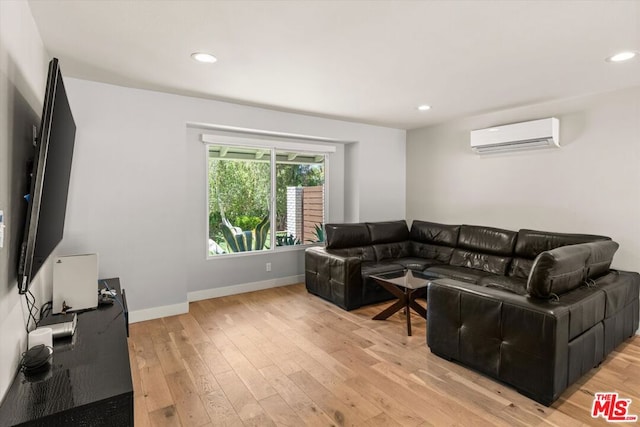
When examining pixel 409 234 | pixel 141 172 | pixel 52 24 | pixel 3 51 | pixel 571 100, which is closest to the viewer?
pixel 3 51

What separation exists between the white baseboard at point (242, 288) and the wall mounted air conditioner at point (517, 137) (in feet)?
10.3

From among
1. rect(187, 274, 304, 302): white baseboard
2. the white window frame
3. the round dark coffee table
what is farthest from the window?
the round dark coffee table

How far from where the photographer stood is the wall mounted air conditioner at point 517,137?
3789mm

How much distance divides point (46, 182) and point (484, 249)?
429 centimetres

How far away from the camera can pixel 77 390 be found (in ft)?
4.32

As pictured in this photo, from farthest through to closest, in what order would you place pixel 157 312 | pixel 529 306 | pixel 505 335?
pixel 157 312 < pixel 505 335 < pixel 529 306

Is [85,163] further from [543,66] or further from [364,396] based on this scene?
[543,66]

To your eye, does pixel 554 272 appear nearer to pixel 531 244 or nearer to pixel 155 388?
pixel 531 244

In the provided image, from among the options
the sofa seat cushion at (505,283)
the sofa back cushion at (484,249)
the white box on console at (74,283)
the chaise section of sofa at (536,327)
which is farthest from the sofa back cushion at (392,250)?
the white box on console at (74,283)

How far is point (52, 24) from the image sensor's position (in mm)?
2176

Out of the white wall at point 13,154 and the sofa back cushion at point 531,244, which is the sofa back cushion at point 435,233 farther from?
the white wall at point 13,154

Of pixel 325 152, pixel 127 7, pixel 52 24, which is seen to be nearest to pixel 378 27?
pixel 127 7

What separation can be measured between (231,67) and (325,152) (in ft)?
8.34

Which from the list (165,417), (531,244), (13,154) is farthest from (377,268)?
(13,154)
